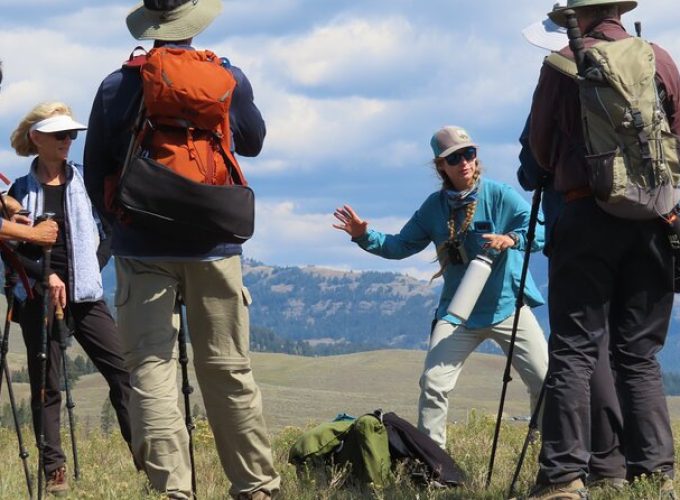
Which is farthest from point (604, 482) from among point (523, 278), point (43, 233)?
point (43, 233)

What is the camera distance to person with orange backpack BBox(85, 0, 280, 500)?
6457 millimetres

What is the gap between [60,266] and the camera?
8.95m

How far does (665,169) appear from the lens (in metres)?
6.34

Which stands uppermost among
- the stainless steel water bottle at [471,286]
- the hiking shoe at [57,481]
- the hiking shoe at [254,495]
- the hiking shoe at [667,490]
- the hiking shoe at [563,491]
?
A: the stainless steel water bottle at [471,286]

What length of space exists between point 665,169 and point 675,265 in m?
0.66

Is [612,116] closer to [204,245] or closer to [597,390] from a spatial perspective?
[597,390]

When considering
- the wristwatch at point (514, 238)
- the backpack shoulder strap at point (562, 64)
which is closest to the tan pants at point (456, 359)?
the wristwatch at point (514, 238)

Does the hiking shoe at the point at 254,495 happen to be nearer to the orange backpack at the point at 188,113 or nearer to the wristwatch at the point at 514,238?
the orange backpack at the point at 188,113

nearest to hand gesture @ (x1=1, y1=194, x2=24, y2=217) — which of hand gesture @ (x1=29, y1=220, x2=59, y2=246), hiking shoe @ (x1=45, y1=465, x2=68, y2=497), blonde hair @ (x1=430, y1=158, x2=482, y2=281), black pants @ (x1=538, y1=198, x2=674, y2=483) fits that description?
hand gesture @ (x1=29, y1=220, x2=59, y2=246)

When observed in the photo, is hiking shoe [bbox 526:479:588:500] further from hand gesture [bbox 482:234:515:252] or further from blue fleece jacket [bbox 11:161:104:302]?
blue fleece jacket [bbox 11:161:104:302]

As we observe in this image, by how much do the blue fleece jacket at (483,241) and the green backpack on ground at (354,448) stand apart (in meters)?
1.10

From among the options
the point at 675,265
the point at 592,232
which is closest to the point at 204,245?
the point at 592,232

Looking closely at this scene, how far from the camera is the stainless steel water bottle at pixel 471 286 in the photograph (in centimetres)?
918

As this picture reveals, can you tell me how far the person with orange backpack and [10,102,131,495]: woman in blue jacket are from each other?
6.77 ft
